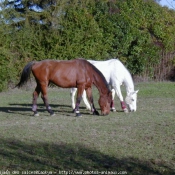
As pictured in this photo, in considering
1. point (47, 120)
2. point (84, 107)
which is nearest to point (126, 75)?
point (84, 107)

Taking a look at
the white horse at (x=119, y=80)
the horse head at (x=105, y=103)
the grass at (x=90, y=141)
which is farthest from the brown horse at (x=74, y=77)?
the white horse at (x=119, y=80)

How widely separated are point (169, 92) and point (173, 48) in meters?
7.83

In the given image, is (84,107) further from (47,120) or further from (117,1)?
(117,1)

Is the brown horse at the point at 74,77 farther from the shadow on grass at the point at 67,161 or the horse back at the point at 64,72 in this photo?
the shadow on grass at the point at 67,161

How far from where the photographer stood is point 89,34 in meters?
22.9

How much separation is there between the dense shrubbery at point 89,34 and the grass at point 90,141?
29.0ft

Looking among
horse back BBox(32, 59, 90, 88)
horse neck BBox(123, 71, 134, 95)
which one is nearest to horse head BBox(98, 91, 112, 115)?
horse back BBox(32, 59, 90, 88)

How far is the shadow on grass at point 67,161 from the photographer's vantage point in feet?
20.5

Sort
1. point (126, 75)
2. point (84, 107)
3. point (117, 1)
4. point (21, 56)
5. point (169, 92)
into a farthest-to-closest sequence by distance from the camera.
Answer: point (117, 1) < point (21, 56) < point (169, 92) < point (84, 107) < point (126, 75)

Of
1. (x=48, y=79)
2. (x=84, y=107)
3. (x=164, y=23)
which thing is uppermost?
(x=164, y=23)

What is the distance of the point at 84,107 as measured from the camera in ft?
46.3

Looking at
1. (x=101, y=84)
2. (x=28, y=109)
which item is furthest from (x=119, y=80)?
(x=28, y=109)

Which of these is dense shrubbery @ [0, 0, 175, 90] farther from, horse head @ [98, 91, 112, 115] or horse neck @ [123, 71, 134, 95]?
horse head @ [98, 91, 112, 115]

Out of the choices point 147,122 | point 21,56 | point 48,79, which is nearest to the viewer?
point 147,122
